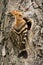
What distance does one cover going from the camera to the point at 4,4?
163 cm

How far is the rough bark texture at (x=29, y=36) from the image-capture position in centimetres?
141

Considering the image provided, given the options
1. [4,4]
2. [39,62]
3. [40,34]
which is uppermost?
[4,4]

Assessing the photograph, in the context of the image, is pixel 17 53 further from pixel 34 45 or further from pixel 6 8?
pixel 6 8

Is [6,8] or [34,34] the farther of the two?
[6,8]

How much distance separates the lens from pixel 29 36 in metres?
1.43

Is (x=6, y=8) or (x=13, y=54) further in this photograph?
(x=6, y=8)

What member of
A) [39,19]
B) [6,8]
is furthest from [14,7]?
[39,19]

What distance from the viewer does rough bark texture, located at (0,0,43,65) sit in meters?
1.41

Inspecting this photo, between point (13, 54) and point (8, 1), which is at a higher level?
point (8, 1)

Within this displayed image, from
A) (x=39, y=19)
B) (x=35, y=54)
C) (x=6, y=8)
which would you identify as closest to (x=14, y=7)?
(x=6, y=8)

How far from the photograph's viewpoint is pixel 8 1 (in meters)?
1.62

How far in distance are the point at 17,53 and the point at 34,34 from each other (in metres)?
0.11

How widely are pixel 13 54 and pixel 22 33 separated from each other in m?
0.11

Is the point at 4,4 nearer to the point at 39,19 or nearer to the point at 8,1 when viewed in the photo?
the point at 8,1
